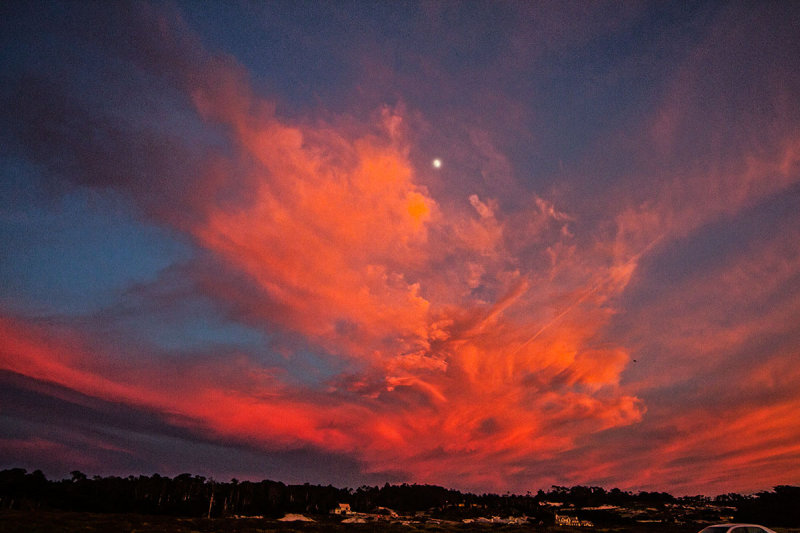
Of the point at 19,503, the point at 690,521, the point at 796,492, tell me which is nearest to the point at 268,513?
the point at 19,503

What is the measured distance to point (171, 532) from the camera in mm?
68688

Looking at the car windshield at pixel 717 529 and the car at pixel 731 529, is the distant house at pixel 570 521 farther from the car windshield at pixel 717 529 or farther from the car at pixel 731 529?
the car windshield at pixel 717 529

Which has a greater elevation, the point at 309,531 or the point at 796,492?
the point at 796,492

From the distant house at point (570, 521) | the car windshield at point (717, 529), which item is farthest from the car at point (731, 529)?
the distant house at point (570, 521)

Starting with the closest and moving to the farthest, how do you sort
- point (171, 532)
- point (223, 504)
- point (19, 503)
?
point (171, 532)
point (19, 503)
point (223, 504)

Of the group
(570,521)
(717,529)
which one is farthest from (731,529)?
(570,521)

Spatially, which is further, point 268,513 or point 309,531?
point 268,513

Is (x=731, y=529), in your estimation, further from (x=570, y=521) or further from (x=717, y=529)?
(x=570, y=521)

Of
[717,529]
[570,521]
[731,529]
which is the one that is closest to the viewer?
[731,529]

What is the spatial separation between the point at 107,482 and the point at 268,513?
78237mm

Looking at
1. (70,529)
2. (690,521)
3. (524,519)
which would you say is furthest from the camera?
(524,519)

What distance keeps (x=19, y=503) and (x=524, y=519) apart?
15770 cm

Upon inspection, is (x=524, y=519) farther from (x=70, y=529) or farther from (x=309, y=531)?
(x=70, y=529)

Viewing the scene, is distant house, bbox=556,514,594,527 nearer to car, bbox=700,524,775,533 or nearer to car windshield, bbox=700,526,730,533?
car, bbox=700,524,775,533
